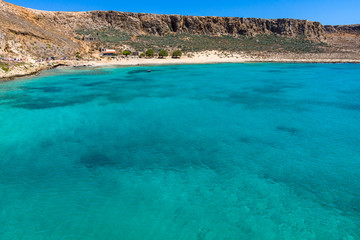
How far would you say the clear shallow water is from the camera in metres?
8.04

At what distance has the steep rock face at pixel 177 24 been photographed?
72625 mm

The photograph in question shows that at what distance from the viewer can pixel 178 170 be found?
1127 cm

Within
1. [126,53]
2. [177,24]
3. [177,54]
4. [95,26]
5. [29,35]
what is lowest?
[126,53]

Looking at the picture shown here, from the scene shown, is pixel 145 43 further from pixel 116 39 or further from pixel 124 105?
pixel 124 105

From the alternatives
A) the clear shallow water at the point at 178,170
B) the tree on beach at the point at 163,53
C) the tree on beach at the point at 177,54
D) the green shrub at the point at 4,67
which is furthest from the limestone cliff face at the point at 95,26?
the clear shallow water at the point at 178,170

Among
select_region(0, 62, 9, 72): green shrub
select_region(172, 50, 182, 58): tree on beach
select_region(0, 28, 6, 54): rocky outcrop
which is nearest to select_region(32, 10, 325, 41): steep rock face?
select_region(172, 50, 182, 58): tree on beach

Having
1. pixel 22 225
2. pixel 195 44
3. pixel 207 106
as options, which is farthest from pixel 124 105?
pixel 195 44

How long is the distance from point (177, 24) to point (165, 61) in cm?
3173

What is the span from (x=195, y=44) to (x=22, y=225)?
74179 millimetres

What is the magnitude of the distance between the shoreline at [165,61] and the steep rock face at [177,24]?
72.7 feet

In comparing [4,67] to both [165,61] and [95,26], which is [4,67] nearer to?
[165,61]

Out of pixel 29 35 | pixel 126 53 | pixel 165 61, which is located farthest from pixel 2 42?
pixel 165 61

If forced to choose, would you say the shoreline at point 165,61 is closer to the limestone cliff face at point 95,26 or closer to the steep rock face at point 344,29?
the limestone cliff face at point 95,26

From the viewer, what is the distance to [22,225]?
8.05m
